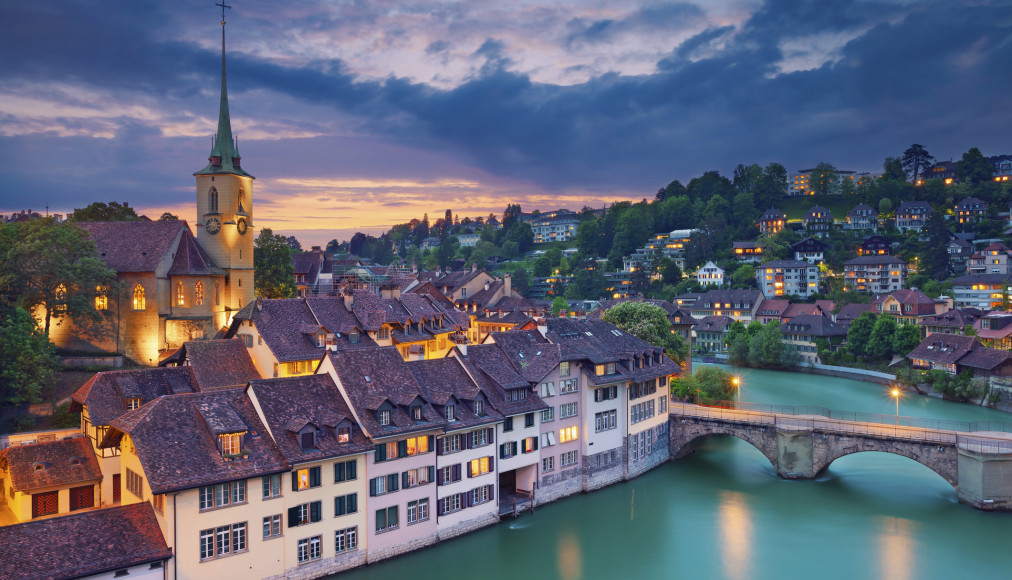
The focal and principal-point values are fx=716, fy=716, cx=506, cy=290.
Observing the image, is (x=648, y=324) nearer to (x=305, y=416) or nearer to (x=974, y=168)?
(x=305, y=416)

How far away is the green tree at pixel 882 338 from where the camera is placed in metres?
82.8

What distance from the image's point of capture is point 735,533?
119 ft

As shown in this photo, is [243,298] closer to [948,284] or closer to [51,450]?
[51,450]

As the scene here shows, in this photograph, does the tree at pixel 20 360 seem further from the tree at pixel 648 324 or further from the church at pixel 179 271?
the tree at pixel 648 324

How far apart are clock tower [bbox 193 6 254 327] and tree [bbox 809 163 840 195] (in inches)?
6013

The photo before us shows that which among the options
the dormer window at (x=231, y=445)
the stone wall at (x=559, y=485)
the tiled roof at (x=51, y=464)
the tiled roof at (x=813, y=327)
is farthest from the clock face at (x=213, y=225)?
the tiled roof at (x=813, y=327)

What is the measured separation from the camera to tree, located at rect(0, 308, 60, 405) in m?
38.3

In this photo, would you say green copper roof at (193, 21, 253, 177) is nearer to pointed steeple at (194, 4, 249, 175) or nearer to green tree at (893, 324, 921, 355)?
pointed steeple at (194, 4, 249, 175)

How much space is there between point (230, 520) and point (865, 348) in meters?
78.7

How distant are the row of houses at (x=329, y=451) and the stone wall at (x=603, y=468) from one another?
0.10m

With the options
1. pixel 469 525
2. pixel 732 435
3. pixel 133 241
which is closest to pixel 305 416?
pixel 469 525

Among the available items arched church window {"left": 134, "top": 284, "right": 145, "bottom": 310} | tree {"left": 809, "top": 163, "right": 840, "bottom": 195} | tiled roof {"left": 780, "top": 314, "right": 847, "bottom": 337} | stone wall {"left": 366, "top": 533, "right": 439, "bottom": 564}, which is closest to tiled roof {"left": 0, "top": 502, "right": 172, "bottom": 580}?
stone wall {"left": 366, "top": 533, "right": 439, "bottom": 564}

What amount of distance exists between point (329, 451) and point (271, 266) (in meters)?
42.2

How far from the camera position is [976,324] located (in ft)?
263
